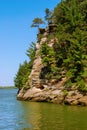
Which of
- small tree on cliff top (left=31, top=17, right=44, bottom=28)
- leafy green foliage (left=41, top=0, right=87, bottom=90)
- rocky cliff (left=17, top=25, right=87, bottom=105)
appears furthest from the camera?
small tree on cliff top (left=31, top=17, right=44, bottom=28)

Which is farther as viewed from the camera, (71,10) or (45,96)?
(71,10)

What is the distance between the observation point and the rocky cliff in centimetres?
5388

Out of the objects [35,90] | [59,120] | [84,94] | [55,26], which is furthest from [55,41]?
[59,120]

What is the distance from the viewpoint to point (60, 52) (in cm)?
6656

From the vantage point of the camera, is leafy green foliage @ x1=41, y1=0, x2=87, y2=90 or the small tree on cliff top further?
the small tree on cliff top

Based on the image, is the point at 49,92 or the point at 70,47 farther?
the point at 70,47

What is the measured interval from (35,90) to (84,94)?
14102 mm

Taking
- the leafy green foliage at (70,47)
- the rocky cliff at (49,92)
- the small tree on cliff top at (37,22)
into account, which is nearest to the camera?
the rocky cliff at (49,92)

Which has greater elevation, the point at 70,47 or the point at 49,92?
the point at 70,47

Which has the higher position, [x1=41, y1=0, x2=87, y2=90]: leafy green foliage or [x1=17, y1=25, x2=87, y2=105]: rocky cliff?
[x1=41, y1=0, x2=87, y2=90]: leafy green foliage

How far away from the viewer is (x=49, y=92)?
60062mm

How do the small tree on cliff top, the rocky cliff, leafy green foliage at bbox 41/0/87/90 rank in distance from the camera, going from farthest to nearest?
the small tree on cliff top
leafy green foliage at bbox 41/0/87/90
the rocky cliff

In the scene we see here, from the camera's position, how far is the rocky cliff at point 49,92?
53.9m

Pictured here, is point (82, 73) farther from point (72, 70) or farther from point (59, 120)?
point (59, 120)
